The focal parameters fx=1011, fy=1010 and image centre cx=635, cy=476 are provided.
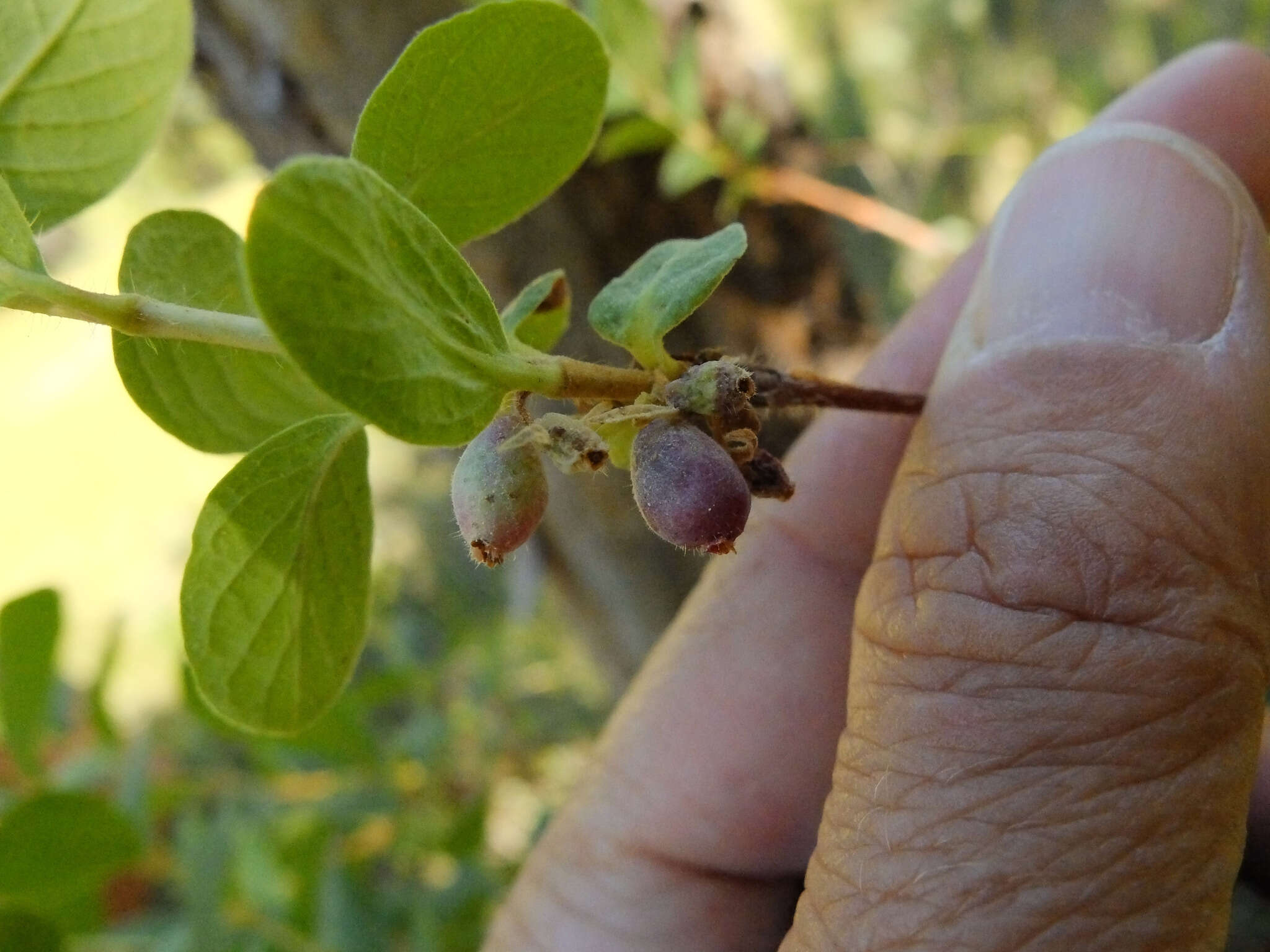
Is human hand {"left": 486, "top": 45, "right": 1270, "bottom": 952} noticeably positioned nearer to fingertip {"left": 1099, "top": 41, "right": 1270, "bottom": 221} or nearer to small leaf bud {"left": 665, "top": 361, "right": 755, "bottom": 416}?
fingertip {"left": 1099, "top": 41, "right": 1270, "bottom": 221}

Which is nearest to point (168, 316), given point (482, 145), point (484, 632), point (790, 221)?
point (482, 145)

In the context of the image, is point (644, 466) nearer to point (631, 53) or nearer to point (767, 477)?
point (767, 477)

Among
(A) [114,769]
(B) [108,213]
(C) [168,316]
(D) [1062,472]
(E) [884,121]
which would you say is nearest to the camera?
(C) [168,316]

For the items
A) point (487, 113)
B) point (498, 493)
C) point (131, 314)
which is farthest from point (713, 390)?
point (131, 314)

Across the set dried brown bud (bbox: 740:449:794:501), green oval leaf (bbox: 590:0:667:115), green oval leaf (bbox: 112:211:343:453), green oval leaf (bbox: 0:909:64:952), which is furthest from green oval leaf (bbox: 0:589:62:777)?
green oval leaf (bbox: 590:0:667:115)

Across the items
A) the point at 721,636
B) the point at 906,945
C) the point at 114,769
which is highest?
the point at 906,945

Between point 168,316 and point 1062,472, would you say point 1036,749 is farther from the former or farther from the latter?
point 168,316
